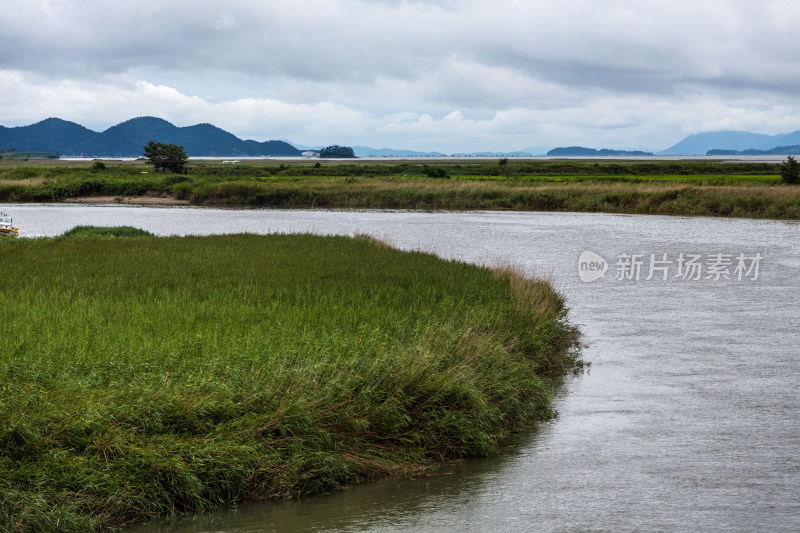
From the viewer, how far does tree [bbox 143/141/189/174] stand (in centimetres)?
10556

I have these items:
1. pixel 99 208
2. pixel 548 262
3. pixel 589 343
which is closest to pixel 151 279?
pixel 589 343

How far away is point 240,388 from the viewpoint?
367 inches

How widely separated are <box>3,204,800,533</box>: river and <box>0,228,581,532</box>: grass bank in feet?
1.44

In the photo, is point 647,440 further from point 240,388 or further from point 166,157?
point 166,157

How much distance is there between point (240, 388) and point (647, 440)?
5.75 metres

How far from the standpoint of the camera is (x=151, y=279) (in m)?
17.8

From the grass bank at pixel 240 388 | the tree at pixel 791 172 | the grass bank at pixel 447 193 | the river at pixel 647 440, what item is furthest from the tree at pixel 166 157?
the grass bank at pixel 240 388

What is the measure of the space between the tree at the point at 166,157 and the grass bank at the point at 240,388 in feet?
303

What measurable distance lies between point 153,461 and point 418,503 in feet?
9.68

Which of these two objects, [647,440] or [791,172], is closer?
[647,440]

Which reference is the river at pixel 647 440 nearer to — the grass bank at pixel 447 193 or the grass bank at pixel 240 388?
the grass bank at pixel 240 388

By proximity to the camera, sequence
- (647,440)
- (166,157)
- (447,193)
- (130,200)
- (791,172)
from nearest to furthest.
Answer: (647,440) < (791,172) < (447,193) < (130,200) < (166,157)

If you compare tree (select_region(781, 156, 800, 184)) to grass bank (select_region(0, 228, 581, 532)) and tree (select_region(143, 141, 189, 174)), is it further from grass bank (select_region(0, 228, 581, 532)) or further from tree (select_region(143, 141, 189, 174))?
tree (select_region(143, 141, 189, 174))

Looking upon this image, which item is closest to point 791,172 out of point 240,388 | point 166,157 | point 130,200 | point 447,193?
point 447,193
